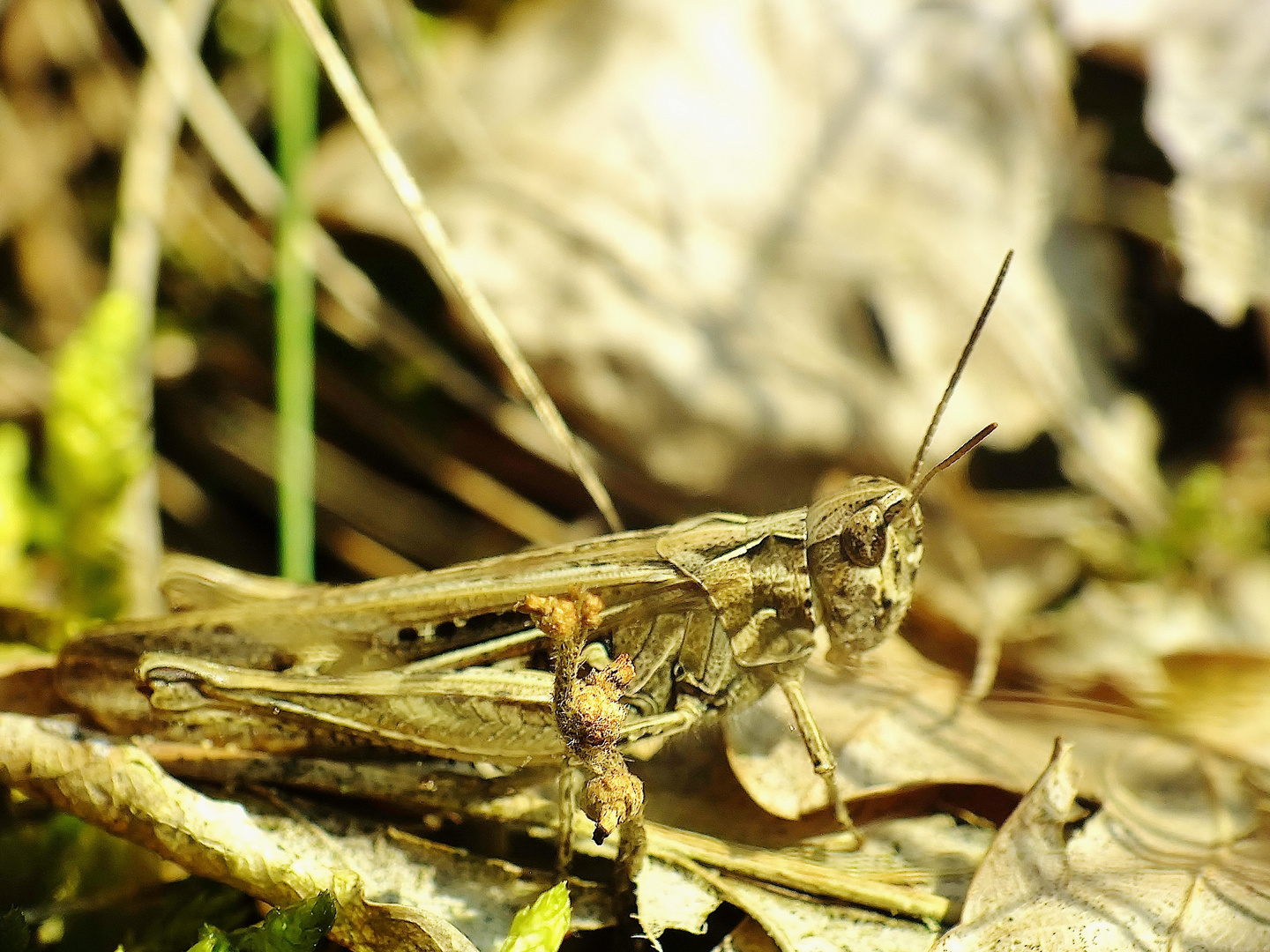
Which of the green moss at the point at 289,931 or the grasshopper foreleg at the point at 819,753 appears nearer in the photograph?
the green moss at the point at 289,931

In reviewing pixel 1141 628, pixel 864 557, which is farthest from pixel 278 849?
pixel 1141 628

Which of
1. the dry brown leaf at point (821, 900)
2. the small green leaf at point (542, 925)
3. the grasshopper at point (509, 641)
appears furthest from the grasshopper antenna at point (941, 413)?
the small green leaf at point (542, 925)

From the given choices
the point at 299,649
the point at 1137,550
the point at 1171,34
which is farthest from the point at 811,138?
the point at 299,649

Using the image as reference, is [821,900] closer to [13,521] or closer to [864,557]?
[864,557]

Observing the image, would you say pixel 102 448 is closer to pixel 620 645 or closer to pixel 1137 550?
pixel 620 645

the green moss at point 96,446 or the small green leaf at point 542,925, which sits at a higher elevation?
the green moss at point 96,446

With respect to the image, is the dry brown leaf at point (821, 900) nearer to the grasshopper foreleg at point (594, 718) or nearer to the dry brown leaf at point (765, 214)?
the grasshopper foreleg at point (594, 718)

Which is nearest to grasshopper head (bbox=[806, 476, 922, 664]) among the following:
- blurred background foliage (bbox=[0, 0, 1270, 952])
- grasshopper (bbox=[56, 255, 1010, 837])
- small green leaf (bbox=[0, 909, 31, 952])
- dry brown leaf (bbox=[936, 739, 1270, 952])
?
grasshopper (bbox=[56, 255, 1010, 837])
